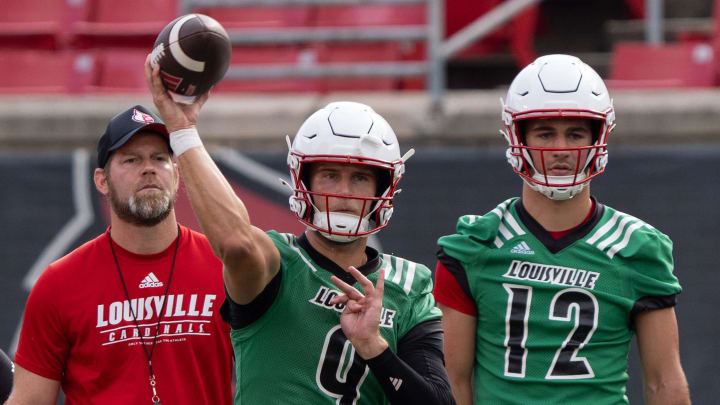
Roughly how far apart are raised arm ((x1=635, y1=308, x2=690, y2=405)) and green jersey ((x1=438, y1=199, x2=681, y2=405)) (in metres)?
0.05

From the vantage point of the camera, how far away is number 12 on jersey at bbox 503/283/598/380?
3.38 meters

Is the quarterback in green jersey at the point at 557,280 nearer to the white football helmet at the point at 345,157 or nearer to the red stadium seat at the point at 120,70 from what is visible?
the white football helmet at the point at 345,157

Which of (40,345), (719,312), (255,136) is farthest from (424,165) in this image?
(40,345)

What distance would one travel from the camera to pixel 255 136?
6203 mm

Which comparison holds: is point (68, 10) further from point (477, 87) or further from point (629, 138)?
point (629, 138)

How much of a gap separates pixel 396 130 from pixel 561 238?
274 cm

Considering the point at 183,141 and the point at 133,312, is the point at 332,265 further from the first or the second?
the point at 133,312

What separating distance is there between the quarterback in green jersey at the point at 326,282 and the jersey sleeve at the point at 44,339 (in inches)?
33.2

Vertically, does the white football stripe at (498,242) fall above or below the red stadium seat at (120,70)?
below

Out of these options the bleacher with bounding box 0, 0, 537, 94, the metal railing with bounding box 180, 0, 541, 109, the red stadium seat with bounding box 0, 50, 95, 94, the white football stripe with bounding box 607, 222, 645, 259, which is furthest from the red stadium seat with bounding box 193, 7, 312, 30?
the white football stripe with bounding box 607, 222, 645, 259

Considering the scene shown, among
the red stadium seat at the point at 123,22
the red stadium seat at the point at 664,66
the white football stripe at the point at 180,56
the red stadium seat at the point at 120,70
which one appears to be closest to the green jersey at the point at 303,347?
the white football stripe at the point at 180,56

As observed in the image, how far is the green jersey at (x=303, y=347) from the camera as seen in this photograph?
2.88 metres

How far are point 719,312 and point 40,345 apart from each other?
3.70 meters

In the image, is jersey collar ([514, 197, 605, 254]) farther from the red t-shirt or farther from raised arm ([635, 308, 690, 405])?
the red t-shirt
